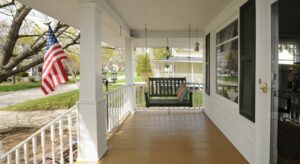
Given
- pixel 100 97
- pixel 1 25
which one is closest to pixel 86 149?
pixel 100 97

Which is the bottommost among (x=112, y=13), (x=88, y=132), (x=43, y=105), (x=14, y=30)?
(x=43, y=105)

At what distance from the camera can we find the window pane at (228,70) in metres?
4.05

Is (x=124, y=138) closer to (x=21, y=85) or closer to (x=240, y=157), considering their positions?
(x=240, y=157)

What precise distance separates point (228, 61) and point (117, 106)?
109 inches

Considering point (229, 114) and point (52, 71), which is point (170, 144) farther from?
point (52, 71)

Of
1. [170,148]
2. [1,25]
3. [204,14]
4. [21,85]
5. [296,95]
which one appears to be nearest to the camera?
[296,95]

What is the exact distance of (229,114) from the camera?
4219 millimetres

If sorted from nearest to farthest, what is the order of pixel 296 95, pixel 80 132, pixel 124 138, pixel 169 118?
pixel 296 95
pixel 80 132
pixel 124 138
pixel 169 118

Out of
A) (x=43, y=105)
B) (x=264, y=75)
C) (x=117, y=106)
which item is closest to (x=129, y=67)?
(x=117, y=106)

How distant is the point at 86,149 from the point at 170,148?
1.35 metres

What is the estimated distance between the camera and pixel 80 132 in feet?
10.9

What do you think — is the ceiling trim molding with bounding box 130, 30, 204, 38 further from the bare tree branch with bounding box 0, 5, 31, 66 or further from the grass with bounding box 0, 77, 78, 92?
the grass with bounding box 0, 77, 78, 92

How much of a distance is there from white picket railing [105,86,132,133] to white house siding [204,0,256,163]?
2279 mm

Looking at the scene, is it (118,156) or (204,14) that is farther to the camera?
(204,14)
